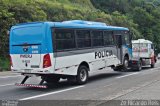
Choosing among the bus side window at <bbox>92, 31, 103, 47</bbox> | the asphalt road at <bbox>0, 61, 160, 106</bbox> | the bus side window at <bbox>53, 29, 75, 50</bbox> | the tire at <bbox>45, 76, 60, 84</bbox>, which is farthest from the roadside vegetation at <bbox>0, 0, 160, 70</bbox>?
the asphalt road at <bbox>0, 61, 160, 106</bbox>

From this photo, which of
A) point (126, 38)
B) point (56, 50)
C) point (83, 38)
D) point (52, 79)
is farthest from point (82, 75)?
point (126, 38)

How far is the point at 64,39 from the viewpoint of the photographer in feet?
54.2

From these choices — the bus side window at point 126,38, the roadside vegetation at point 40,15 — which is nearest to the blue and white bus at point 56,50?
the bus side window at point 126,38

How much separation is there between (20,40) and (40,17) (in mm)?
20965

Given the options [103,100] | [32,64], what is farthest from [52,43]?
[103,100]

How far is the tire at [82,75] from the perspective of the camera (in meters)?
17.2

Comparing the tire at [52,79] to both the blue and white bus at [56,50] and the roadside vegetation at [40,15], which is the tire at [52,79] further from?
the roadside vegetation at [40,15]

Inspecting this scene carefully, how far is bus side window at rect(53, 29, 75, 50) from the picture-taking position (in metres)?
15.9

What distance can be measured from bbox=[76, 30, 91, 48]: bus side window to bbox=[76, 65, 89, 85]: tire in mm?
1045

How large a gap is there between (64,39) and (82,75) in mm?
2176

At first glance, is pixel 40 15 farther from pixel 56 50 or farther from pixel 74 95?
pixel 74 95

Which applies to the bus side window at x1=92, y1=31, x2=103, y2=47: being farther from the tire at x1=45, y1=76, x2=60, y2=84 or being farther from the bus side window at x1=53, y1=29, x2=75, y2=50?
the tire at x1=45, y1=76, x2=60, y2=84

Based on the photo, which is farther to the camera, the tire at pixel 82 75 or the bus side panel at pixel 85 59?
the tire at pixel 82 75

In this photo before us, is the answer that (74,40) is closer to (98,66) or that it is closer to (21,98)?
(98,66)
